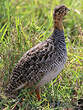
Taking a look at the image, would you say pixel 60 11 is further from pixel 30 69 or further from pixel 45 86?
pixel 45 86

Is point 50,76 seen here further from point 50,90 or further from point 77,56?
point 77,56

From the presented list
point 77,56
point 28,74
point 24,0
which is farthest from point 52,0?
point 28,74

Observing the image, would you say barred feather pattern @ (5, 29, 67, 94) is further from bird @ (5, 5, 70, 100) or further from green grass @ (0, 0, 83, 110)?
green grass @ (0, 0, 83, 110)

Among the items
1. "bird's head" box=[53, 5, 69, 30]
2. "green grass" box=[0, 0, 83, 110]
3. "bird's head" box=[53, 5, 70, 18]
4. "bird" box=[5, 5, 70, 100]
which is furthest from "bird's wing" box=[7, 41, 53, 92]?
"bird's head" box=[53, 5, 70, 18]

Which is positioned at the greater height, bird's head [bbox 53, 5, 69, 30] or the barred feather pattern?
bird's head [bbox 53, 5, 69, 30]

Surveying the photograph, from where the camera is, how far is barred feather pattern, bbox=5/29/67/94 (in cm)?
405

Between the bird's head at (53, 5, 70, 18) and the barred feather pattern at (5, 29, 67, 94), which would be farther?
the bird's head at (53, 5, 70, 18)

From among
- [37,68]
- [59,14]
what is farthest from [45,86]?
[59,14]

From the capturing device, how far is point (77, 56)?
5.02 meters

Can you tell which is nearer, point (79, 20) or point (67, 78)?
point (67, 78)

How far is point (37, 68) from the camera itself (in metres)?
4.07

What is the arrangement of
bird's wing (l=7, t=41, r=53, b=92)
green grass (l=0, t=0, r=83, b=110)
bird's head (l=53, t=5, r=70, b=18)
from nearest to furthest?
bird's wing (l=7, t=41, r=53, b=92), green grass (l=0, t=0, r=83, b=110), bird's head (l=53, t=5, r=70, b=18)

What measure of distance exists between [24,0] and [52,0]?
715mm

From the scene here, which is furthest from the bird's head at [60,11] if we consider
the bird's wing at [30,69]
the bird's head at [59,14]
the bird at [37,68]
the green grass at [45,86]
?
the bird's wing at [30,69]
